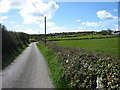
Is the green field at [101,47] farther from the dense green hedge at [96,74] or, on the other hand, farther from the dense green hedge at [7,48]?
the dense green hedge at [7,48]

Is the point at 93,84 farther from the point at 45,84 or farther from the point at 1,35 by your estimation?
the point at 1,35

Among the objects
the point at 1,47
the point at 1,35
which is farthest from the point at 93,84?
the point at 1,35

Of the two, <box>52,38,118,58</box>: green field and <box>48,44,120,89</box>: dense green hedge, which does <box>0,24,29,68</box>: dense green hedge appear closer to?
<box>48,44,120,89</box>: dense green hedge

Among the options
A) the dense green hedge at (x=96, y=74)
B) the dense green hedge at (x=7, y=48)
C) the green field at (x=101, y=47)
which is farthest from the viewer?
the dense green hedge at (x=7, y=48)

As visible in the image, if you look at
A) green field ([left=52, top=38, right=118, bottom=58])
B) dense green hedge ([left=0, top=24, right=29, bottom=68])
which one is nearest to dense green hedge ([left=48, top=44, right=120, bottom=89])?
green field ([left=52, top=38, right=118, bottom=58])

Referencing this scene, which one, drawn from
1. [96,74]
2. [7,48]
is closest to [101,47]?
[7,48]

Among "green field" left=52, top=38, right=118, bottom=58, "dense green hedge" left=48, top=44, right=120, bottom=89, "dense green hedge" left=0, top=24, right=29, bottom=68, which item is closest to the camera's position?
"dense green hedge" left=48, top=44, right=120, bottom=89

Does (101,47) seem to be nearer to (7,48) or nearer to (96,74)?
(7,48)

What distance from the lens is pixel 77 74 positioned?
8844 mm

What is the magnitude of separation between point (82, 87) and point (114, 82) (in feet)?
7.24

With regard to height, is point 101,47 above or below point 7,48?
below

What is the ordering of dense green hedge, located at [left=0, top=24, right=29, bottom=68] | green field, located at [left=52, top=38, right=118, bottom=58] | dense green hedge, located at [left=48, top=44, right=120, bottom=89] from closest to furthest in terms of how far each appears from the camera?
dense green hedge, located at [left=48, top=44, right=120, bottom=89] < green field, located at [left=52, top=38, right=118, bottom=58] < dense green hedge, located at [left=0, top=24, right=29, bottom=68]

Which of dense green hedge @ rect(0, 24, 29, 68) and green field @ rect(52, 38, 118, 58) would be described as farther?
dense green hedge @ rect(0, 24, 29, 68)

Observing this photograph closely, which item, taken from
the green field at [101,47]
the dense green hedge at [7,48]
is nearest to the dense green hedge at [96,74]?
the green field at [101,47]
